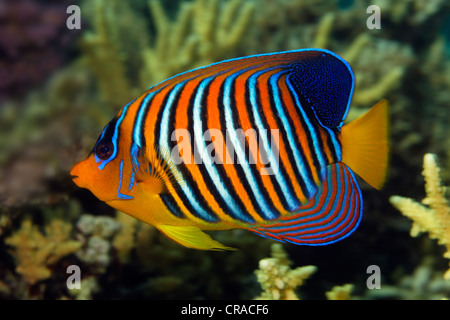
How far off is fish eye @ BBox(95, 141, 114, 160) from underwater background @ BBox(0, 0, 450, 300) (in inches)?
6.0

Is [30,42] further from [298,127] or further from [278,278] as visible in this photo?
[278,278]

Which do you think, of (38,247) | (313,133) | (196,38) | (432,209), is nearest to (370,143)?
(313,133)

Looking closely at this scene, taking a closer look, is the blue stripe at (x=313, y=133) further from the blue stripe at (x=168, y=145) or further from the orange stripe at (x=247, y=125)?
the blue stripe at (x=168, y=145)

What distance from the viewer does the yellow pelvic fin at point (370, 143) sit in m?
1.00

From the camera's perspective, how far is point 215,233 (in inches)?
84.1

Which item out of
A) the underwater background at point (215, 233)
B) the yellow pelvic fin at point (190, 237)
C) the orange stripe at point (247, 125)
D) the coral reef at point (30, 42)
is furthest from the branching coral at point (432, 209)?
the coral reef at point (30, 42)

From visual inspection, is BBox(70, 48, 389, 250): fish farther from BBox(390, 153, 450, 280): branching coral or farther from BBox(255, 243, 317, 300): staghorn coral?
BBox(390, 153, 450, 280): branching coral

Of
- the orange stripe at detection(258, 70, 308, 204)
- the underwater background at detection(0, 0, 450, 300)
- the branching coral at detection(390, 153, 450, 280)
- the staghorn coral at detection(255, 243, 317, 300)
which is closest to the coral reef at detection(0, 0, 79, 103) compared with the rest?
the underwater background at detection(0, 0, 450, 300)

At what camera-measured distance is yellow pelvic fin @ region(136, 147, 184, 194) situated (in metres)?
0.97

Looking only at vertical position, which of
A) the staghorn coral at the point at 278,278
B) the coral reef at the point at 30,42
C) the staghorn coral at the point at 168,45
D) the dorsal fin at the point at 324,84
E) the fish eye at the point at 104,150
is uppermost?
the staghorn coral at the point at 168,45

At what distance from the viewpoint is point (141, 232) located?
6.77ft
